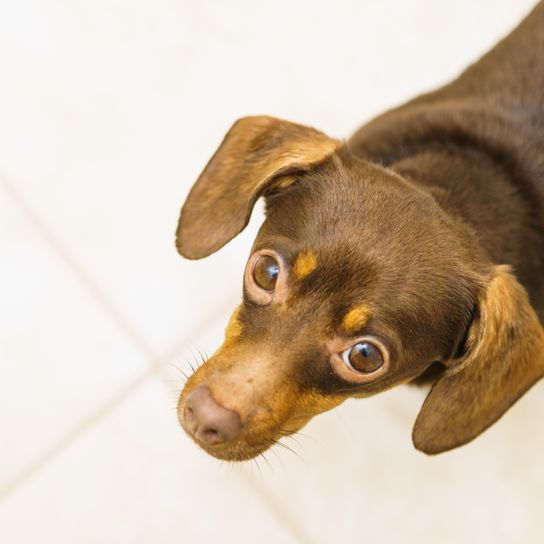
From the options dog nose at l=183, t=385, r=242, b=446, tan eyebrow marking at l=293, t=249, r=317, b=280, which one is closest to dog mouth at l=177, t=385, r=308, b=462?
dog nose at l=183, t=385, r=242, b=446

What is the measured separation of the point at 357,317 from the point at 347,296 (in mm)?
41

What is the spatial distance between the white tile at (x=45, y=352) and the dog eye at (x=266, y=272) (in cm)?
75

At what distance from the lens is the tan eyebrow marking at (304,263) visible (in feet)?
4.49

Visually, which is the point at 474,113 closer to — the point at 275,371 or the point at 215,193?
the point at 215,193

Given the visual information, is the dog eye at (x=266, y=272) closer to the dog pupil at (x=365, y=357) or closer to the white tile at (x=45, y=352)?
the dog pupil at (x=365, y=357)

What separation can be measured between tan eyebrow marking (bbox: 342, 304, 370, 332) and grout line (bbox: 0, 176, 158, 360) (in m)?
0.86

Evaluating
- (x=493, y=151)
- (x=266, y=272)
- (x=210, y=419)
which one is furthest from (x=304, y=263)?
(x=493, y=151)

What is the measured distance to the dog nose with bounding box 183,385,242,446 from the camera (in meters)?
1.37

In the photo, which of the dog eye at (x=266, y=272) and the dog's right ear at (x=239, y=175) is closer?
the dog eye at (x=266, y=272)

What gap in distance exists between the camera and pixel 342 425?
2100 mm

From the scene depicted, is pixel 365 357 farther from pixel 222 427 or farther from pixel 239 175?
pixel 239 175

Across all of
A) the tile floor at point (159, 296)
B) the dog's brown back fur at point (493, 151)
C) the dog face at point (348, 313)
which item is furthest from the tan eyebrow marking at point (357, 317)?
the tile floor at point (159, 296)

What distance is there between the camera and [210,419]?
1364 millimetres

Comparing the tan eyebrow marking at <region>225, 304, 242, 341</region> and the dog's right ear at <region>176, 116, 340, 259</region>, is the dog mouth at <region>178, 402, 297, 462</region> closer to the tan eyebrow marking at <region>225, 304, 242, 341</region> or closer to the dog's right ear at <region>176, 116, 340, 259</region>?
the tan eyebrow marking at <region>225, 304, 242, 341</region>
